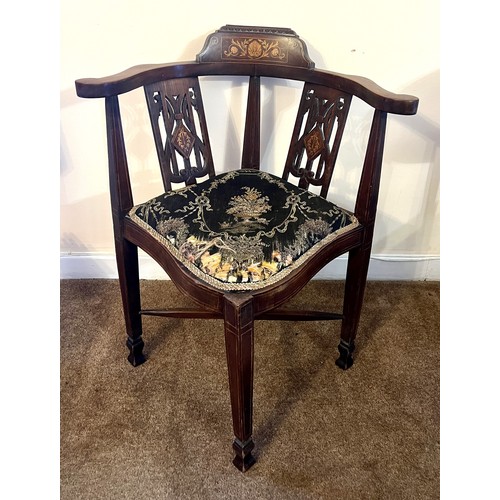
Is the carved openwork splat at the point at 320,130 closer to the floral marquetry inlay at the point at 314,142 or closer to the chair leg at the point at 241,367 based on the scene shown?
the floral marquetry inlay at the point at 314,142

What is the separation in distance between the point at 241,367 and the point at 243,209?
34 centimetres

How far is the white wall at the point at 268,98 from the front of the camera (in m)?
1.25

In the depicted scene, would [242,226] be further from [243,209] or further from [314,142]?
[314,142]

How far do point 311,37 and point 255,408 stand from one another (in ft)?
3.25

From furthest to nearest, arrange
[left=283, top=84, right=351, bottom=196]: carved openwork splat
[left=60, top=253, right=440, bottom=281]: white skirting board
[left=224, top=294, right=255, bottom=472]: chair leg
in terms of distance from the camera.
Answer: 1. [left=60, top=253, right=440, bottom=281]: white skirting board
2. [left=283, top=84, right=351, bottom=196]: carved openwork splat
3. [left=224, top=294, right=255, bottom=472]: chair leg

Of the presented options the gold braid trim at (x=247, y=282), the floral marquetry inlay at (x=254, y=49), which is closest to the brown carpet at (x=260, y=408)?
the gold braid trim at (x=247, y=282)

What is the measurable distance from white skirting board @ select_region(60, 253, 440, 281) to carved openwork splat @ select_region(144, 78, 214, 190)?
19.9 inches

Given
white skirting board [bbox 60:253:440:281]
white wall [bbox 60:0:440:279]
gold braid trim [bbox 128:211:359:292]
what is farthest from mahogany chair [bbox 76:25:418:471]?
white skirting board [bbox 60:253:440:281]

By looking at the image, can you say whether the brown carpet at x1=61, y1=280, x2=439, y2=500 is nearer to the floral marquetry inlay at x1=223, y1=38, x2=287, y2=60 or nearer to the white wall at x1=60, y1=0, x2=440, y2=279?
the white wall at x1=60, y1=0, x2=440, y2=279

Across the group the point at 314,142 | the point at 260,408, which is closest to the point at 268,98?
the point at 314,142

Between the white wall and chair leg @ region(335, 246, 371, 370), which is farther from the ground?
the white wall

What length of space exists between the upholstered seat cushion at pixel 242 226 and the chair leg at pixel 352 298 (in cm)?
11

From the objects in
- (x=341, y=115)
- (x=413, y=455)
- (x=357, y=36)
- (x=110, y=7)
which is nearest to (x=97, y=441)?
(x=413, y=455)

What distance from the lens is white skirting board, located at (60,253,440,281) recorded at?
159cm
